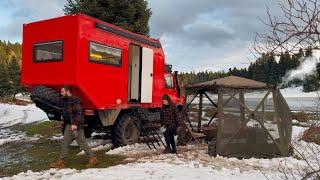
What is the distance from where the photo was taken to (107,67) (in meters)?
13.1

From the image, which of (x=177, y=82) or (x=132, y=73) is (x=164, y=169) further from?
(x=177, y=82)

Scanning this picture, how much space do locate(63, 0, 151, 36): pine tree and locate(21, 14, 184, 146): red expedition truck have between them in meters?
7.00

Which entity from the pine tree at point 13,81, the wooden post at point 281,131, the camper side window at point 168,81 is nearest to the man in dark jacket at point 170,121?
the wooden post at point 281,131

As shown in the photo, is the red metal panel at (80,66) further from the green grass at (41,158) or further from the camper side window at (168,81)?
the camper side window at (168,81)

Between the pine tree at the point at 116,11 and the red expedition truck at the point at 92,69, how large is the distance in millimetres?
7001

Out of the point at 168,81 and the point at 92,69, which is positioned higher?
the point at 92,69

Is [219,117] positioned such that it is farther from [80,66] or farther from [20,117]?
[20,117]

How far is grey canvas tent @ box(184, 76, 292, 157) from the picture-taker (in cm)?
1216

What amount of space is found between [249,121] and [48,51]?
6.09 meters

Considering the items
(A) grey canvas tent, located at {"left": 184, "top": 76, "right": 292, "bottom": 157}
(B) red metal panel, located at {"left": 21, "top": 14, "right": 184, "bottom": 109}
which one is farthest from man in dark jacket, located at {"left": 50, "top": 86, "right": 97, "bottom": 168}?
(A) grey canvas tent, located at {"left": 184, "top": 76, "right": 292, "bottom": 157}

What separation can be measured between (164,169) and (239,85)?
162 inches

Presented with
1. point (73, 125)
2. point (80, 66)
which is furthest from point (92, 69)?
point (73, 125)

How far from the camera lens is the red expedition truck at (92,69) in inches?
477

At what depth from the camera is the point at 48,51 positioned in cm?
1280
